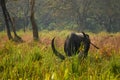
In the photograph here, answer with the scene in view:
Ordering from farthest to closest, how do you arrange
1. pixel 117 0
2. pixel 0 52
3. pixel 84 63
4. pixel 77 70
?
1. pixel 117 0
2. pixel 0 52
3. pixel 84 63
4. pixel 77 70

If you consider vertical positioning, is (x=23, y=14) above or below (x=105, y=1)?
below

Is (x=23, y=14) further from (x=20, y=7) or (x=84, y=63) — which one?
(x=84, y=63)

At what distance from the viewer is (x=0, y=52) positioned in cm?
1016

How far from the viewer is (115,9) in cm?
3497

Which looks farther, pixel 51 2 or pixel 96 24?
pixel 96 24

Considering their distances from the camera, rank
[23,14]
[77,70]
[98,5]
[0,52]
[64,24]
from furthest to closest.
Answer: [64,24] → [23,14] → [98,5] → [0,52] → [77,70]

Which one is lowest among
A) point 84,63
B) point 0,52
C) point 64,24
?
point 64,24

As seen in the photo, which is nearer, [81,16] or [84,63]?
[84,63]

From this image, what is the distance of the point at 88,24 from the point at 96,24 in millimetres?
1183

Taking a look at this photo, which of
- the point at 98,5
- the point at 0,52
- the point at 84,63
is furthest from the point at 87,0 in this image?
the point at 84,63

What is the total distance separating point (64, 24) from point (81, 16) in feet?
28.3

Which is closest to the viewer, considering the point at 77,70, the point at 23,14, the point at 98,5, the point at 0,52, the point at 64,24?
the point at 77,70

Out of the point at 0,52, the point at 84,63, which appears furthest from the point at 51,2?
the point at 84,63

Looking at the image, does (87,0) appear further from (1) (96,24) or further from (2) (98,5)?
(1) (96,24)
